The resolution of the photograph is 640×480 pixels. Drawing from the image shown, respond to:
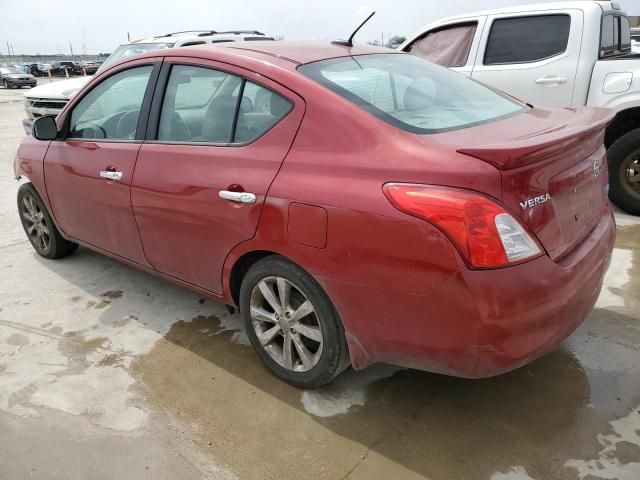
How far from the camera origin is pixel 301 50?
9.55 feet

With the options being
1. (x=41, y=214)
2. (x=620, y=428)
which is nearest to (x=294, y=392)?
(x=620, y=428)

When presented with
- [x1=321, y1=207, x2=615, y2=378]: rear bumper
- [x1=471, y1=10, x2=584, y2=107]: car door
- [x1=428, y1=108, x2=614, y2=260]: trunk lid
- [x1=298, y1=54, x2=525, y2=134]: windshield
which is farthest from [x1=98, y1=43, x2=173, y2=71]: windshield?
[x1=321, y1=207, x2=615, y2=378]: rear bumper

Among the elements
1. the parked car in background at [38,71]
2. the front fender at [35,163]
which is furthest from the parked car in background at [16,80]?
the front fender at [35,163]

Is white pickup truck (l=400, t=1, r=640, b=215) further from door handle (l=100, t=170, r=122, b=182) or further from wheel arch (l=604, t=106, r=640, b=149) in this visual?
door handle (l=100, t=170, r=122, b=182)

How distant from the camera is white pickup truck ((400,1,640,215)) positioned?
498 centimetres

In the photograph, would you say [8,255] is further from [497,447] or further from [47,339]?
[497,447]

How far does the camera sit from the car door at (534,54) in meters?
5.12

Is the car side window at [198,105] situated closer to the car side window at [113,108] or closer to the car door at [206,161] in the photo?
the car door at [206,161]

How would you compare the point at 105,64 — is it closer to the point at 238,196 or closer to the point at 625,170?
the point at 238,196

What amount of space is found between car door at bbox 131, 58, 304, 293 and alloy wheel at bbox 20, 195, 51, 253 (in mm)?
1692

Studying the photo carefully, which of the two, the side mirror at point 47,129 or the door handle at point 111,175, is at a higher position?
the side mirror at point 47,129

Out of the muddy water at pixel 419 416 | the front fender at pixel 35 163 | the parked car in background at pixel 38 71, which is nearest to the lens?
the muddy water at pixel 419 416

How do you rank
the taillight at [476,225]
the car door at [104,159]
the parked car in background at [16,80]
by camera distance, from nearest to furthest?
1. the taillight at [476,225]
2. the car door at [104,159]
3. the parked car in background at [16,80]

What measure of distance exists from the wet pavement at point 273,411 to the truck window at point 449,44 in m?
3.20
